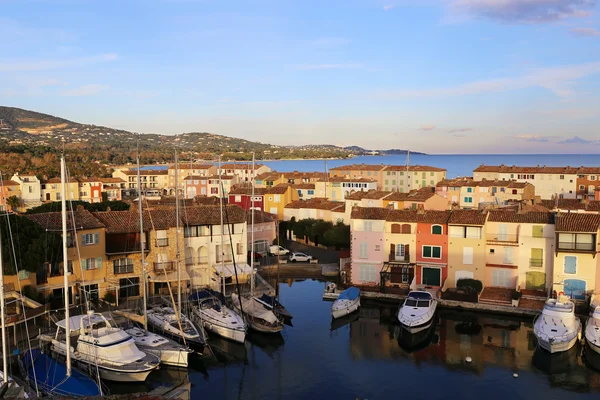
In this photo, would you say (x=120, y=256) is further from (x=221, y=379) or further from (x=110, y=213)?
(x=221, y=379)

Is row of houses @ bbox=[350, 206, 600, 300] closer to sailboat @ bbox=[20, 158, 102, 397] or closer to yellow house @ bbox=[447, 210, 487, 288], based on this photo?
yellow house @ bbox=[447, 210, 487, 288]

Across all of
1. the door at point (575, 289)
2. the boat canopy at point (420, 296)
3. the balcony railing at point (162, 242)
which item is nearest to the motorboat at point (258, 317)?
the balcony railing at point (162, 242)

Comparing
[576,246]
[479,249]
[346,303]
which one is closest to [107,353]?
[346,303]

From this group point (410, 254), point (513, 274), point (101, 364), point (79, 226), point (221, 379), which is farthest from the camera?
point (410, 254)

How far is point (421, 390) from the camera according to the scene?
2430 centimetres

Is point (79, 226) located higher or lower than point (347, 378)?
higher

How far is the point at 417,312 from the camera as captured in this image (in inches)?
1266

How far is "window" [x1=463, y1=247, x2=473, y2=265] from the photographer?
3744 centimetres

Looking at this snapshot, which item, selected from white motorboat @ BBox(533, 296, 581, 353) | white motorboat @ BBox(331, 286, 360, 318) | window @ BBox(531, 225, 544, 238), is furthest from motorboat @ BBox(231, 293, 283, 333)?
window @ BBox(531, 225, 544, 238)

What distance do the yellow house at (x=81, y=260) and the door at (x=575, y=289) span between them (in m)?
28.5

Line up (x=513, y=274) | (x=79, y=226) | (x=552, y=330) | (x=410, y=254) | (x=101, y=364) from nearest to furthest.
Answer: (x=101, y=364)
(x=552, y=330)
(x=79, y=226)
(x=513, y=274)
(x=410, y=254)

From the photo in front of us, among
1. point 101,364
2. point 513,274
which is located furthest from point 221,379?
point 513,274

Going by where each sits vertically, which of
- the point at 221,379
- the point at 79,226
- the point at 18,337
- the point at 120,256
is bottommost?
the point at 221,379

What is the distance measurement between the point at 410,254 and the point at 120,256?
19630 mm
